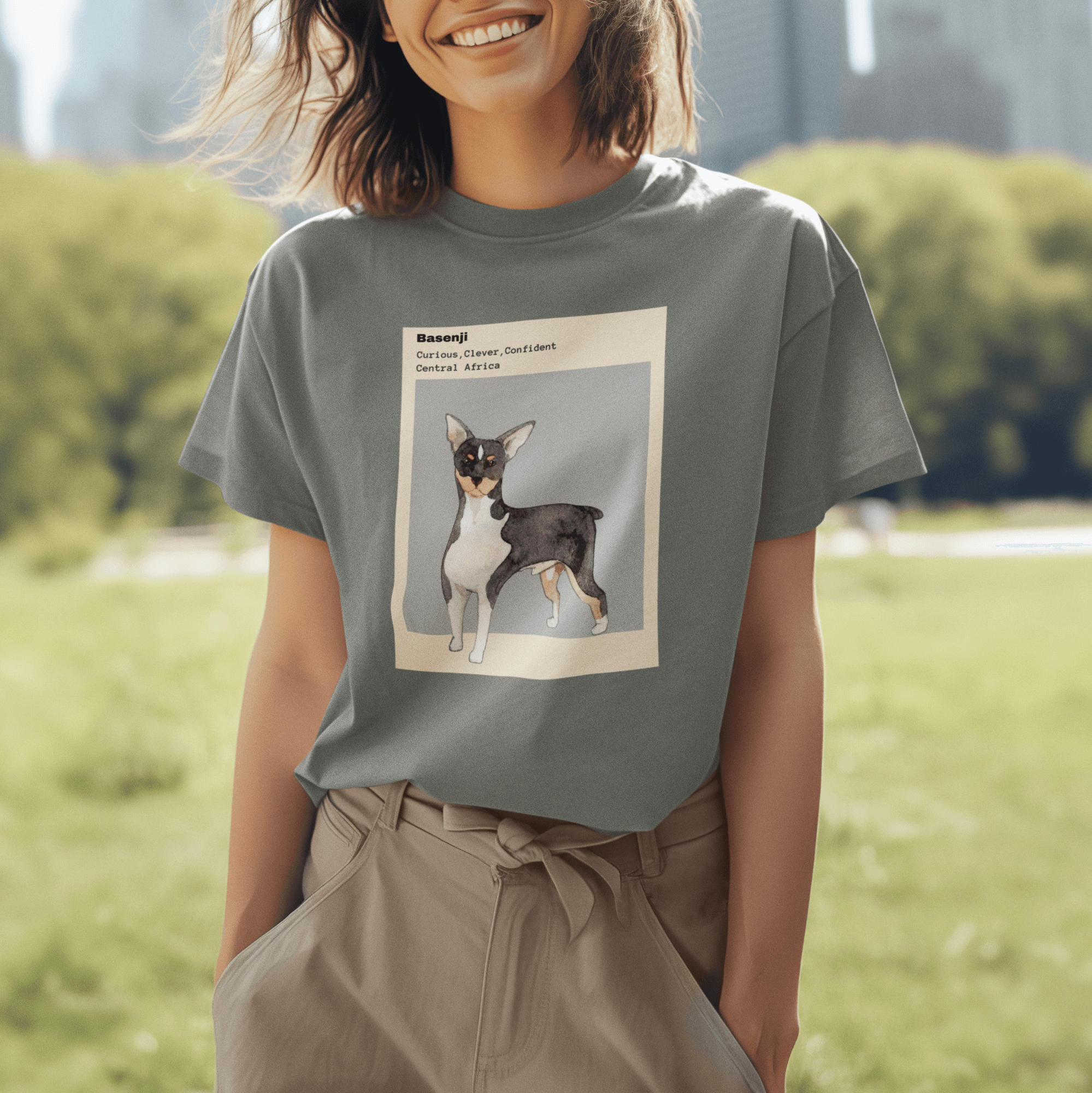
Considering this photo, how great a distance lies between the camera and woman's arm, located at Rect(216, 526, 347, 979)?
0.68 m

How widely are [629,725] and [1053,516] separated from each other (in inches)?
95.4

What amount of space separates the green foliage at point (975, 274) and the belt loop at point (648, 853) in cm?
233

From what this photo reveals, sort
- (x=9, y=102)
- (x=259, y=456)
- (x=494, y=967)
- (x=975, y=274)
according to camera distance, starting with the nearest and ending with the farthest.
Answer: (x=494, y=967) → (x=259, y=456) → (x=975, y=274) → (x=9, y=102)

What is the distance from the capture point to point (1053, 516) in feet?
8.54

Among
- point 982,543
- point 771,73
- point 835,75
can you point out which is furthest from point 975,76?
point 982,543

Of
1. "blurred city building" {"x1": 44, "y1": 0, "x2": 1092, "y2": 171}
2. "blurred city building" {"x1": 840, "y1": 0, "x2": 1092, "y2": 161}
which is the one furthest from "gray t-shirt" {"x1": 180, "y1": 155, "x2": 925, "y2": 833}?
"blurred city building" {"x1": 840, "y1": 0, "x2": 1092, "y2": 161}

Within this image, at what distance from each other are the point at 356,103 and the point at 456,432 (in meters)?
0.28

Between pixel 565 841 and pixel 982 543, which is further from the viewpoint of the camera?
pixel 982 543

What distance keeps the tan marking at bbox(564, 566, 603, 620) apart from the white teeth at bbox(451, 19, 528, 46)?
0.31 metres

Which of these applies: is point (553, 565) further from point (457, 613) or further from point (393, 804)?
point (393, 804)

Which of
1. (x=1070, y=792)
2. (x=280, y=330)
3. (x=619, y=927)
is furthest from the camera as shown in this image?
(x=1070, y=792)

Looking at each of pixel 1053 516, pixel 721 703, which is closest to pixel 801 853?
pixel 721 703

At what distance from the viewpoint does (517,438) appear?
0.58 meters

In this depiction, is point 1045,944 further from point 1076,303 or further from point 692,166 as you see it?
point 1076,303
